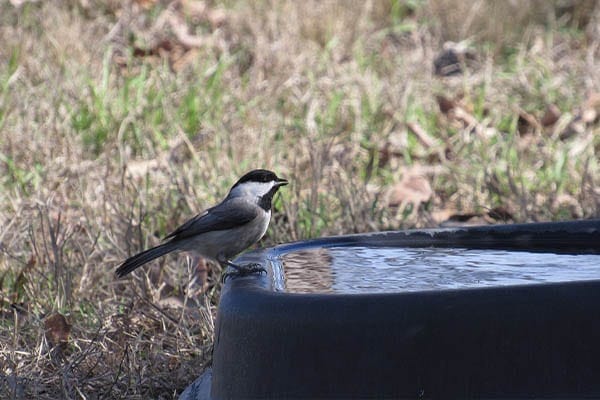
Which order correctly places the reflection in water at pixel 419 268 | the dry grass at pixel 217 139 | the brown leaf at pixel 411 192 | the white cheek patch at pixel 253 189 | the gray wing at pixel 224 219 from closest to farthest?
the reflection in water at pixel 419 268
the dry grass at pixel 217 139
the gray wing at pixel 224 219
the white cheek patch at pixel 253 189
the brown leaf at pixel 411 192

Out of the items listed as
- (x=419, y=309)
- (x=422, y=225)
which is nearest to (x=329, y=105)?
(x=422, y=225)

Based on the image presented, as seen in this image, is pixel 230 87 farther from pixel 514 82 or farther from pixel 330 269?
pixel 330 269

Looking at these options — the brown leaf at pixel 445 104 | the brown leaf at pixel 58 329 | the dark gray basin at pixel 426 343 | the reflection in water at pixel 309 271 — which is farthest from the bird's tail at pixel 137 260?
the brown leaf at pixel 445 104

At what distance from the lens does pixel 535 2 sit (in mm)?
8297

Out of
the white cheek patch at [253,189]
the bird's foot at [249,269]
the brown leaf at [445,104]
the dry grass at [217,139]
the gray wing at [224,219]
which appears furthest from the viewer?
the brown leaf at [445,104]

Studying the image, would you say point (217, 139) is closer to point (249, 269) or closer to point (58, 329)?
point (58, 329)

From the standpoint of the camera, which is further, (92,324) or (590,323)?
(92,324)

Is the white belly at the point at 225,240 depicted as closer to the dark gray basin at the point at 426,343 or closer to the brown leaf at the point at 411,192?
the brown leaf at the point at 411,192

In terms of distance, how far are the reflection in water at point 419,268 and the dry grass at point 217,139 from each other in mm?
800

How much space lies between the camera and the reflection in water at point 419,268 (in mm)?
2629

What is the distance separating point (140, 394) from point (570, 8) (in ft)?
20.6

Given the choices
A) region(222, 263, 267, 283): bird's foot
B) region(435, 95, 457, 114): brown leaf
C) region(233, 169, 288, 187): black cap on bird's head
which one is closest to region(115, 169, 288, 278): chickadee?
region(233, 169, 288, 187): black cap on bird's head

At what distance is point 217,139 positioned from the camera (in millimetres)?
5762

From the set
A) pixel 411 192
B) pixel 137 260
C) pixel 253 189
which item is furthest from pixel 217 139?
pixel 137 260
